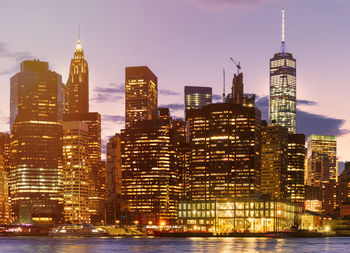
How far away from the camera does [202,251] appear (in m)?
183

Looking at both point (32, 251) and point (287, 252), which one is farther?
point (32, 251)

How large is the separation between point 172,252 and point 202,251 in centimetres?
805

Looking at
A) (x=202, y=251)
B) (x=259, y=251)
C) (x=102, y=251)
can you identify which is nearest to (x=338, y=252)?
(x=259, y=251)

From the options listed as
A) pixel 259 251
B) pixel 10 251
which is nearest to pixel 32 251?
pixel 10 251

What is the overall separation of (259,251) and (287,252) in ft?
24.3

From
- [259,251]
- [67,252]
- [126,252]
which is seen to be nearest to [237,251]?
[259,251]

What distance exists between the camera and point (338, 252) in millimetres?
185375

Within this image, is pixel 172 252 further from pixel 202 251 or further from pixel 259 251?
pixel 259 251

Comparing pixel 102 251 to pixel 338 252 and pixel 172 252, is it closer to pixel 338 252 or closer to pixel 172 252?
pixel 172 252

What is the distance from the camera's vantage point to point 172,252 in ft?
596

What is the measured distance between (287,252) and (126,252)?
42548mm

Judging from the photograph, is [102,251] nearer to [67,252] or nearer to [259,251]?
[67,252]

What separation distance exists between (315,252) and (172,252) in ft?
124

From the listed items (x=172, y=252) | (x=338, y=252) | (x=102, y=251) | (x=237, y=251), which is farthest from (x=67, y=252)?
(x=338, y=252)
